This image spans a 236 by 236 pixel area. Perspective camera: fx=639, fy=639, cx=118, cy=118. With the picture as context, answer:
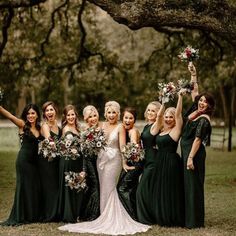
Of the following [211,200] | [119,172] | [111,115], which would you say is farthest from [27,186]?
[211,200]

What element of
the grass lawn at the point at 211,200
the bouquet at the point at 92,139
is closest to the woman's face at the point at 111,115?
the bouquet at the point at 92,139

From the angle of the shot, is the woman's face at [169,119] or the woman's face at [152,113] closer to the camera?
the woman's face at [169,119]

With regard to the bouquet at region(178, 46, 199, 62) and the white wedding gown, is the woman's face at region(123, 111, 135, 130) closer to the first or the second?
the white wedding gown

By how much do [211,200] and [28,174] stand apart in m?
4.27

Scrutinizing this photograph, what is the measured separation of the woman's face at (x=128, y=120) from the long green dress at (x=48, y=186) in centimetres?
101

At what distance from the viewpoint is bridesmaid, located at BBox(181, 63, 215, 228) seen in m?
9.15

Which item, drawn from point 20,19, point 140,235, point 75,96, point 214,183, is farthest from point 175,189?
point 75,96

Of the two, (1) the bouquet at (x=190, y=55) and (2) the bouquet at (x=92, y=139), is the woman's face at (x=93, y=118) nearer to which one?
(2) the bouquet at (x=92, y=139)

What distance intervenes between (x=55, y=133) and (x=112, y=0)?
3.40 metres

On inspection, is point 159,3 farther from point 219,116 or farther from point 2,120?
point 2,120

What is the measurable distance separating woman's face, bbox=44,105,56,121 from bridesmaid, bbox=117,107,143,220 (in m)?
→ 1.07

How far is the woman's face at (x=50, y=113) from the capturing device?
9.55 meters

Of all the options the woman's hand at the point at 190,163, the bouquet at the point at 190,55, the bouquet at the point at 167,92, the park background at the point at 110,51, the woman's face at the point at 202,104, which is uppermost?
the park background at the point at 110,51

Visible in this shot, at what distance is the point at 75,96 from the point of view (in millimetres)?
44156
